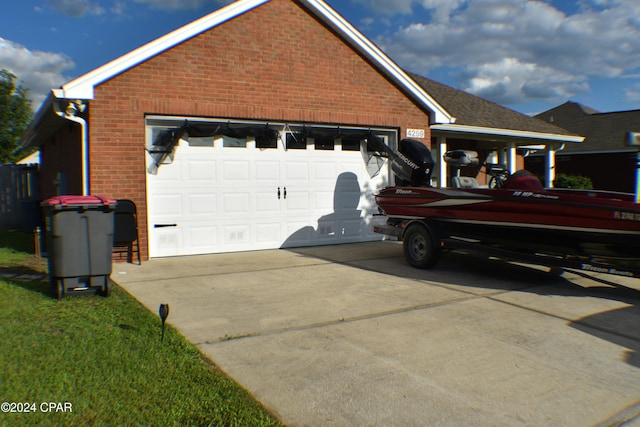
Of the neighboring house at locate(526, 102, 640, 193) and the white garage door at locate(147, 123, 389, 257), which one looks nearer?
the white garage door at locate(147, 123, 389, 257)

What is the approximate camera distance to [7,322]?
4891mm

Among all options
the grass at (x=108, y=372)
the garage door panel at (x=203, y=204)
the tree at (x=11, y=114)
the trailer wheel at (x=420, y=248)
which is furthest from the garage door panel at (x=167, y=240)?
the tree at (x=11, y=114)

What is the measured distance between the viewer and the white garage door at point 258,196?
9320 millimetres

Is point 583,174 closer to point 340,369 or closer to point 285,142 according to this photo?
point 285,142

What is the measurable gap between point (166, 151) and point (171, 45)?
1926 millimetres

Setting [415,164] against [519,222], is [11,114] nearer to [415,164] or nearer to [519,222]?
[415,164]

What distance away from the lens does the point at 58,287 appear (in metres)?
5.84

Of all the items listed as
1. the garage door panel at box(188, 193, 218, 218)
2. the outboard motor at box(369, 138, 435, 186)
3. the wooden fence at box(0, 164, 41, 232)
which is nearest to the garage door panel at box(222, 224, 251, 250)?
the garage door panel at box(188, 193, 218, 218)

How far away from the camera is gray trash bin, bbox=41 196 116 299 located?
582cm

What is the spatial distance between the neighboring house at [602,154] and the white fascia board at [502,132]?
35.8 feet

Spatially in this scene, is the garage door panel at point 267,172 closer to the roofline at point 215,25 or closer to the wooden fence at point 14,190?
the roofline at point 215,25

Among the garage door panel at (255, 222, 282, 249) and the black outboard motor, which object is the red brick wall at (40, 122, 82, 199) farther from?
the black outboard motor

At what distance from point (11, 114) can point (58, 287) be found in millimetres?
27694

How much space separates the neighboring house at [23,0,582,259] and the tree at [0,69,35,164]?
19.2 meters
